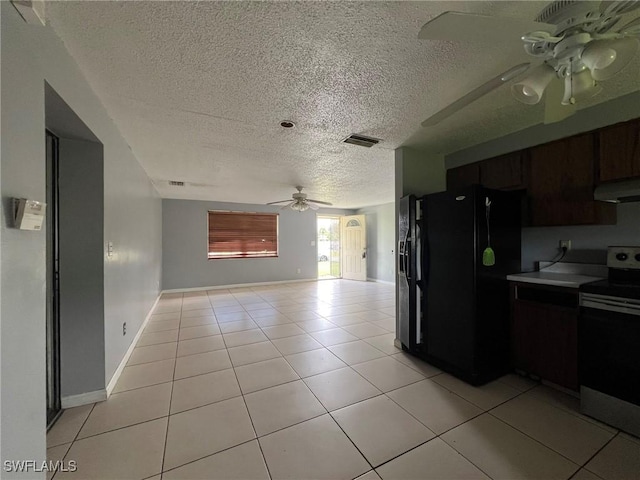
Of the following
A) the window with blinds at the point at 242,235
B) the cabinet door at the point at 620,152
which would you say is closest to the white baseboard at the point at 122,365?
the window with blinds at the point at 242,235

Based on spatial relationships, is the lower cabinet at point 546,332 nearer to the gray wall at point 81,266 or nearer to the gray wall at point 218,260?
the gray wall at point 81,266

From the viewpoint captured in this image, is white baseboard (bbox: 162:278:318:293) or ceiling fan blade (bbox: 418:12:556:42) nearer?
ceiling fan blade (bbox: 418:12:556:42)

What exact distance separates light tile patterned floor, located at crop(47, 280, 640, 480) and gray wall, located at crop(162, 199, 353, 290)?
11.1 ft

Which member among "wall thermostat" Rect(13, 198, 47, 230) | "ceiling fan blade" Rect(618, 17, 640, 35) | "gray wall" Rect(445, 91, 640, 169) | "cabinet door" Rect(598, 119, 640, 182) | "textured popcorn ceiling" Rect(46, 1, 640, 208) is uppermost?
"textured popcorn ceiling" Rect(46, 1, 640, 208)

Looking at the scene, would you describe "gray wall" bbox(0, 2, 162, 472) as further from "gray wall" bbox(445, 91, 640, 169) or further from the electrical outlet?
the electrical outlet

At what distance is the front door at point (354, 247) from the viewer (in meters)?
7.30

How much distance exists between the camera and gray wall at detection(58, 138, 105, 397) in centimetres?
177

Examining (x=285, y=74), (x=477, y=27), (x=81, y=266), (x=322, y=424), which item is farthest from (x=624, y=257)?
(x=81, y=266)

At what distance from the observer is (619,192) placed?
1.77 metres

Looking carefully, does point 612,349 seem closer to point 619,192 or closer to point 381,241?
point 619,192

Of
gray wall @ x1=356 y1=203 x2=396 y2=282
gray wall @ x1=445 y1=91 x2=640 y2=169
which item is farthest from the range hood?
gray wall @ x1=356 y1=203 x2=396 y2=282

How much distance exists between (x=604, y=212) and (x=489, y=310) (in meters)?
1.16

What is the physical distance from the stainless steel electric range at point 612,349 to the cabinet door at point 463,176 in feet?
4.39

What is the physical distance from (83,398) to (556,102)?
3.60m
